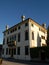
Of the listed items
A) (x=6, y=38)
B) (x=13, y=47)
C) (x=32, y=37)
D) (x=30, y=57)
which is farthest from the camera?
(x=6, y=38)

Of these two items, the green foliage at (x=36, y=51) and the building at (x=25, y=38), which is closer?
the green foliage at (x=36, y=51)

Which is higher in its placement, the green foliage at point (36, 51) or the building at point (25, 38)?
the building at point (25, 38)

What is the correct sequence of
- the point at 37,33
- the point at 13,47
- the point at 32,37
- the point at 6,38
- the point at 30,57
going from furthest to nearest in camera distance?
the point at 6,38 → the point at 13,47 → the point at 37,33 → the point at 32,37 → the point at 30,57

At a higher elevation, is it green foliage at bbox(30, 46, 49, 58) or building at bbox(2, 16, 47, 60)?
building at bbox(2, 16, 47, 60)

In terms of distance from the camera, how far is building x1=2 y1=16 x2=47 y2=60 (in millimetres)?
28031

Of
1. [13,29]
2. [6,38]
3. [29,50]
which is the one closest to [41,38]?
[29,50]

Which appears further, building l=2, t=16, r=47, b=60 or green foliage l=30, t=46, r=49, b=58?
building l=2, t=16, r=47, b=60

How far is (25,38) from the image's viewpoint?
2895 cm

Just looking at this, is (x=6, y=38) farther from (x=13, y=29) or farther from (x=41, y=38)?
(x=41, y=38)

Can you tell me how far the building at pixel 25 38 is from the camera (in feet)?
92.0

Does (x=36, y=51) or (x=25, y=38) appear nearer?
(x=36, y=51)

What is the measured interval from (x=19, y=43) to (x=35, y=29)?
549cm

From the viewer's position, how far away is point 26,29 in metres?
28.9

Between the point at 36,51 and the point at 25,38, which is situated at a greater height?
the point at 25,38
